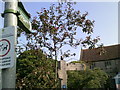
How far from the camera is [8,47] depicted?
244 cm

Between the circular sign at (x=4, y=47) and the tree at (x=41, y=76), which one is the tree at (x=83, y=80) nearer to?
the tree at (x=41, y=76)

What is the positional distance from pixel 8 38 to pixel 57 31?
5816 mm

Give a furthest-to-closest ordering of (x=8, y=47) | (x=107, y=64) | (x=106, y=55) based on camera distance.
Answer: (x=106, y=55) → (x=107, y=64) → (x=8, y=47)

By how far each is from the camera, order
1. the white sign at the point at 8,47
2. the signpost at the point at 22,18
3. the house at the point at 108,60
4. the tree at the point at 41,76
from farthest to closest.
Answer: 1. the house at the point at 108,60
2. the tree at the point at 41,76
3. the signpost at the point at 22,18
4. the white sign at the point at 8,47

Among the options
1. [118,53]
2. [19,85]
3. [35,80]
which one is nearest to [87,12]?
[35,80]

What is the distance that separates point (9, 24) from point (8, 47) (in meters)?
0.32

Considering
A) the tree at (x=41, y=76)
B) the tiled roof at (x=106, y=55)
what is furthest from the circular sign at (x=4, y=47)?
the tiled roof at (x=106, y=55)

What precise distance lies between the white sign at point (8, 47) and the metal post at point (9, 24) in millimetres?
94

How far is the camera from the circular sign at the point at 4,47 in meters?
2.44

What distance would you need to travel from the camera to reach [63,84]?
378 cm

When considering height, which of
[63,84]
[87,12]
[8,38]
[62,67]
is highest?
[87,12]

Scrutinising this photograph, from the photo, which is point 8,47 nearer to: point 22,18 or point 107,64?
point 22,18

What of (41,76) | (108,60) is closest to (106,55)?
(108,60)

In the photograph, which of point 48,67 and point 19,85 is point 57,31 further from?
point 19,85
